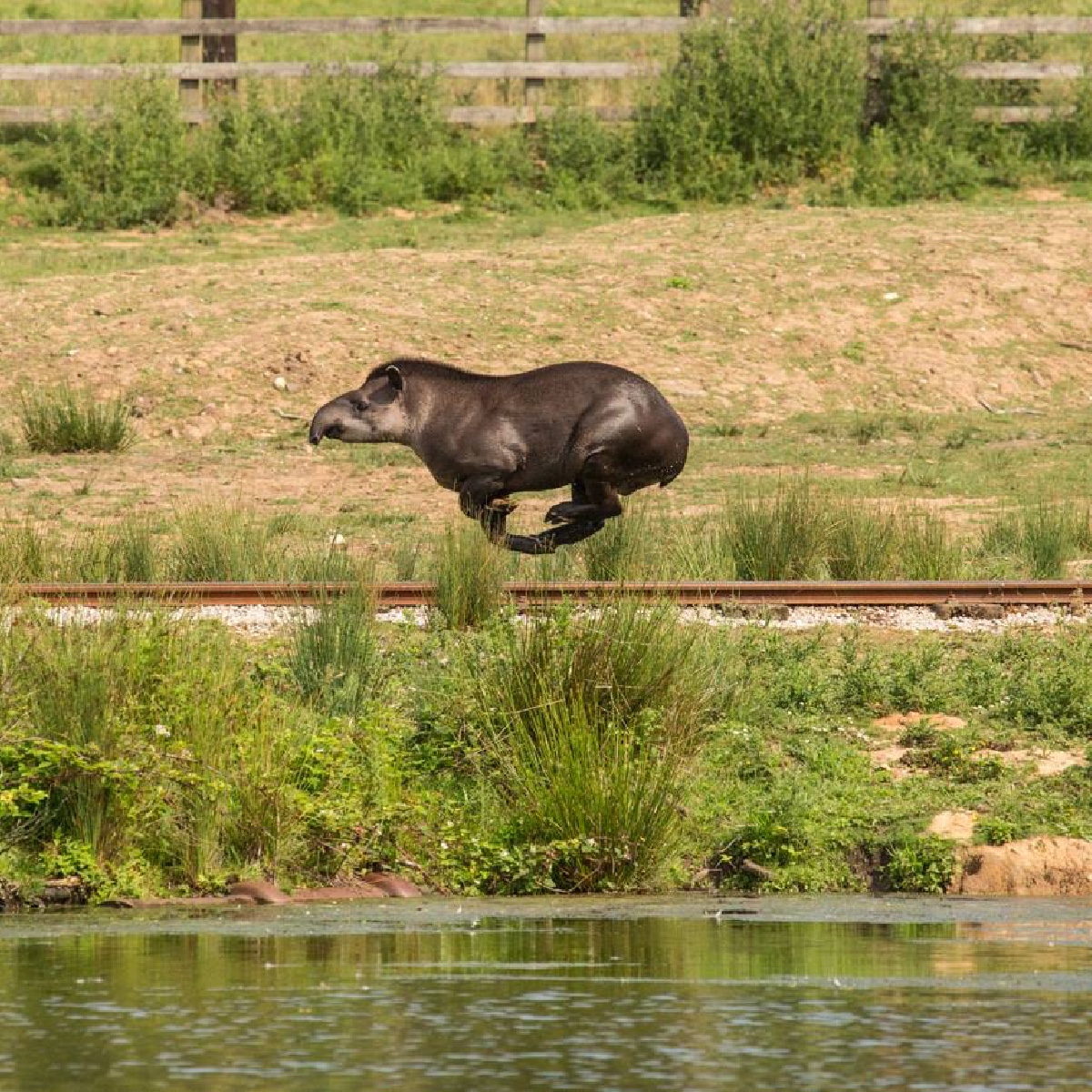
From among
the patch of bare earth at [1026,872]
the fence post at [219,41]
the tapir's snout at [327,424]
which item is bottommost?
the patch of bare earth at [1026,872]

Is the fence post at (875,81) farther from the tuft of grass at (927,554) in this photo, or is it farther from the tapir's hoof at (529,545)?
the tapir's hoof at (529,545)

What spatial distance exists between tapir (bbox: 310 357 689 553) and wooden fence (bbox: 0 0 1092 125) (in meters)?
15.6

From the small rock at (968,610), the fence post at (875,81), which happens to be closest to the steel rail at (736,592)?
the small rock at (968,610)

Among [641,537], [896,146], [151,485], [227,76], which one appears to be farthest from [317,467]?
[896,146]

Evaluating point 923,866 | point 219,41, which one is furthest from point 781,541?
point 219,41

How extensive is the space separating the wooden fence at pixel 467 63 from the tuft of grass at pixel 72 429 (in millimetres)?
8248

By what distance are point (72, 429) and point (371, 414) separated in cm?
804

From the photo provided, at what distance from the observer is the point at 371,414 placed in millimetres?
14422

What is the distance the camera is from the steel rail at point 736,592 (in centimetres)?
1294

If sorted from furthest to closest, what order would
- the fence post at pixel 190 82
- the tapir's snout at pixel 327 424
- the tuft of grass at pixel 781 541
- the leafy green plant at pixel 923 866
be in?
1. the fence post at pixel 190 82
2. the tuft of grass at pixel 781 541
3. the tapir's snout at pixel 327 424
4. the leafy green plant at pixel 923 866

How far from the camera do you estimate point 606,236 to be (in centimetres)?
2825

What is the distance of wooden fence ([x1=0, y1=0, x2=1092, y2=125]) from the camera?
2948cm

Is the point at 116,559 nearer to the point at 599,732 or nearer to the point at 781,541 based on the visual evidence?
the point at 781,541

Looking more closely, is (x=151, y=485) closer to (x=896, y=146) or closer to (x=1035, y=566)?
(x=1035, y=566)
